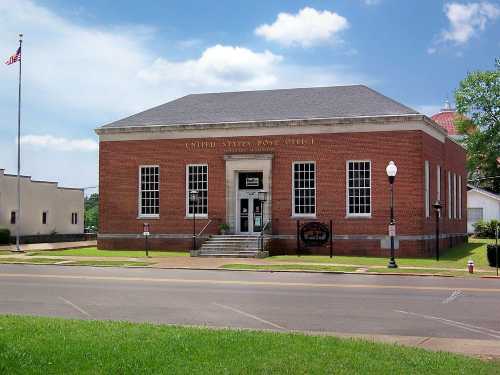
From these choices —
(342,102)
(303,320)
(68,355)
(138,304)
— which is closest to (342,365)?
(68,355)

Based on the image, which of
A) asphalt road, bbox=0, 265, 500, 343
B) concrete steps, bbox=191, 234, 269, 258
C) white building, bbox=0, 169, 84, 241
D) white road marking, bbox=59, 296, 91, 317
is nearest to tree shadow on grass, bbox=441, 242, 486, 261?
concrete steps, bbox=191, 234, 269, 258

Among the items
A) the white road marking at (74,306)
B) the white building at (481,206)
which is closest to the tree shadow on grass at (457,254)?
the white road marking at (74,306)

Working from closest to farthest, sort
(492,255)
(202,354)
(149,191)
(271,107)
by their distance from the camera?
1. (202,354)
2. (492,255)
3. (149,191)
4. (271,107)

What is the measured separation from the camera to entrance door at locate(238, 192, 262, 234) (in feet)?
124

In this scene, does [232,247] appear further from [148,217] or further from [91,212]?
[91,212]

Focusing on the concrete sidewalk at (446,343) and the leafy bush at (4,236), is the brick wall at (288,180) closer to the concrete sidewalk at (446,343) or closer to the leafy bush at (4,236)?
the leafy bush at (4,236)

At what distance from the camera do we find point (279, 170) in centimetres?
3753

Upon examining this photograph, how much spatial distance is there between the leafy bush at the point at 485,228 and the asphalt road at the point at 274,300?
36580 mm

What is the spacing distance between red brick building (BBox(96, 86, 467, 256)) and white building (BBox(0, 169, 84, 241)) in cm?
1721

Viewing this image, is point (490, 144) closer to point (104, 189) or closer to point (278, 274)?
point (104, 189)

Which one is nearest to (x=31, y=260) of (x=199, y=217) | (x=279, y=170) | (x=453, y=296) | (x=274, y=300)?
(x=199, y=217)

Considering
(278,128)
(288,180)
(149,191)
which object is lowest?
(149,191)

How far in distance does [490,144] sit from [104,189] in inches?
1473

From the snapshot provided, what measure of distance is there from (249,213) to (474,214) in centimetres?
3549
